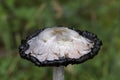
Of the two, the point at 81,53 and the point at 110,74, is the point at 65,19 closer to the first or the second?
the point at 110,74

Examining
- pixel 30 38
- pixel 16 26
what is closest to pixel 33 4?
pixel 16 26

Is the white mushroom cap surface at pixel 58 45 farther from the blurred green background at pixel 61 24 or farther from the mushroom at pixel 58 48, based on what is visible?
the blurred green background at pixel 61 24

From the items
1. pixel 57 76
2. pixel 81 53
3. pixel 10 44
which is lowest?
pixel 10 44

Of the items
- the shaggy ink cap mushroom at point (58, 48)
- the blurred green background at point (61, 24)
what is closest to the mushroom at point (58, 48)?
the shaggy ink cap mushroom at point (58, 48)

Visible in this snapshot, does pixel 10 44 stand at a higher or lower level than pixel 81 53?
lower

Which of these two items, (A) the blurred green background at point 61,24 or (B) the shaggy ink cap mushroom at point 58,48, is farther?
(A) the blurred green background at point 61,24

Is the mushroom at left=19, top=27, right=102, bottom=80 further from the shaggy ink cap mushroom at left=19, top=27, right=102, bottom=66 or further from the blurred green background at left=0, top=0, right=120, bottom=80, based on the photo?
the blurred green background at left=0, top=0, right=120, bottom=80

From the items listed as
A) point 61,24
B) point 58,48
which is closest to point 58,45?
point 58,48
